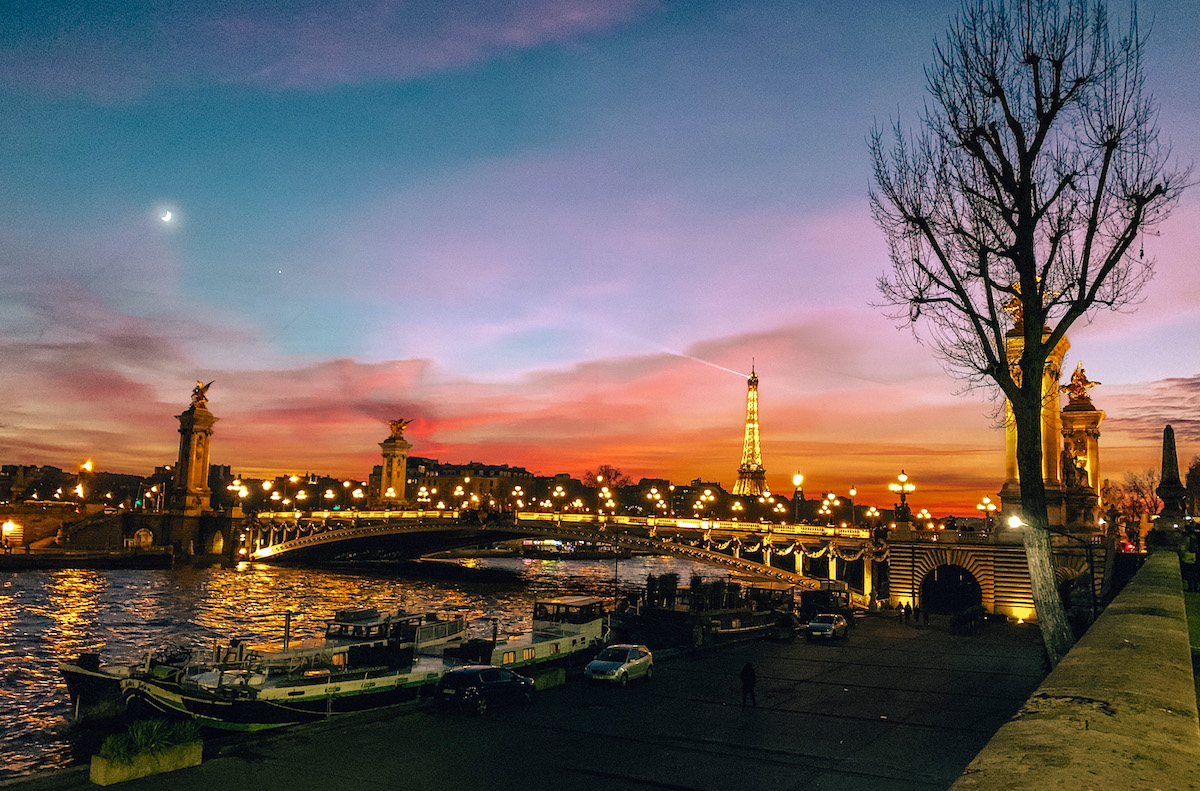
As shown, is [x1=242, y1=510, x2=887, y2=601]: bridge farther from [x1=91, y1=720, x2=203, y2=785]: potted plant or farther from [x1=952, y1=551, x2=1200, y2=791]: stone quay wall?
[x1=952, y1=551, x2=1200, y2=791]: stone quay wall

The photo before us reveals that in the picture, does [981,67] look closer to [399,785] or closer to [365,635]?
[399,785]

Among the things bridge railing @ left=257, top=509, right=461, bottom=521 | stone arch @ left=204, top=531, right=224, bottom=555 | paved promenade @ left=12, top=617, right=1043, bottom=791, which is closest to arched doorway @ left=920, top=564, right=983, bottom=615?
paved promenade @ left=12, top=617, right=1043, bottom=791

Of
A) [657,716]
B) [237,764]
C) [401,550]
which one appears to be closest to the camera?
[237,764]

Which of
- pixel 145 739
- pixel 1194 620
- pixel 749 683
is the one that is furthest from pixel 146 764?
pixel 1194 620

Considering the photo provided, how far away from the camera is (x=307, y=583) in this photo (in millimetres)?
100375

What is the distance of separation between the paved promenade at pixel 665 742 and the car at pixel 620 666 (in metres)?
0.48

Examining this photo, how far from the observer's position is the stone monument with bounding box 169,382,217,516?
126000mm

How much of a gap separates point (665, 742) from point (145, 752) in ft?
39.2

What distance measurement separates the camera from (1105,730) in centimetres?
457

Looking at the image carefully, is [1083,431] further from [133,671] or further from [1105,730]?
[1105,730]

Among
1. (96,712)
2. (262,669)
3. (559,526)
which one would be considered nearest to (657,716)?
(262,669)

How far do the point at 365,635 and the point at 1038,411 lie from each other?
32.5 meters

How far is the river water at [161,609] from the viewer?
34.8 metres

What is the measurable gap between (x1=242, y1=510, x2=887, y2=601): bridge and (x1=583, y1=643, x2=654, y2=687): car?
4288 cm
